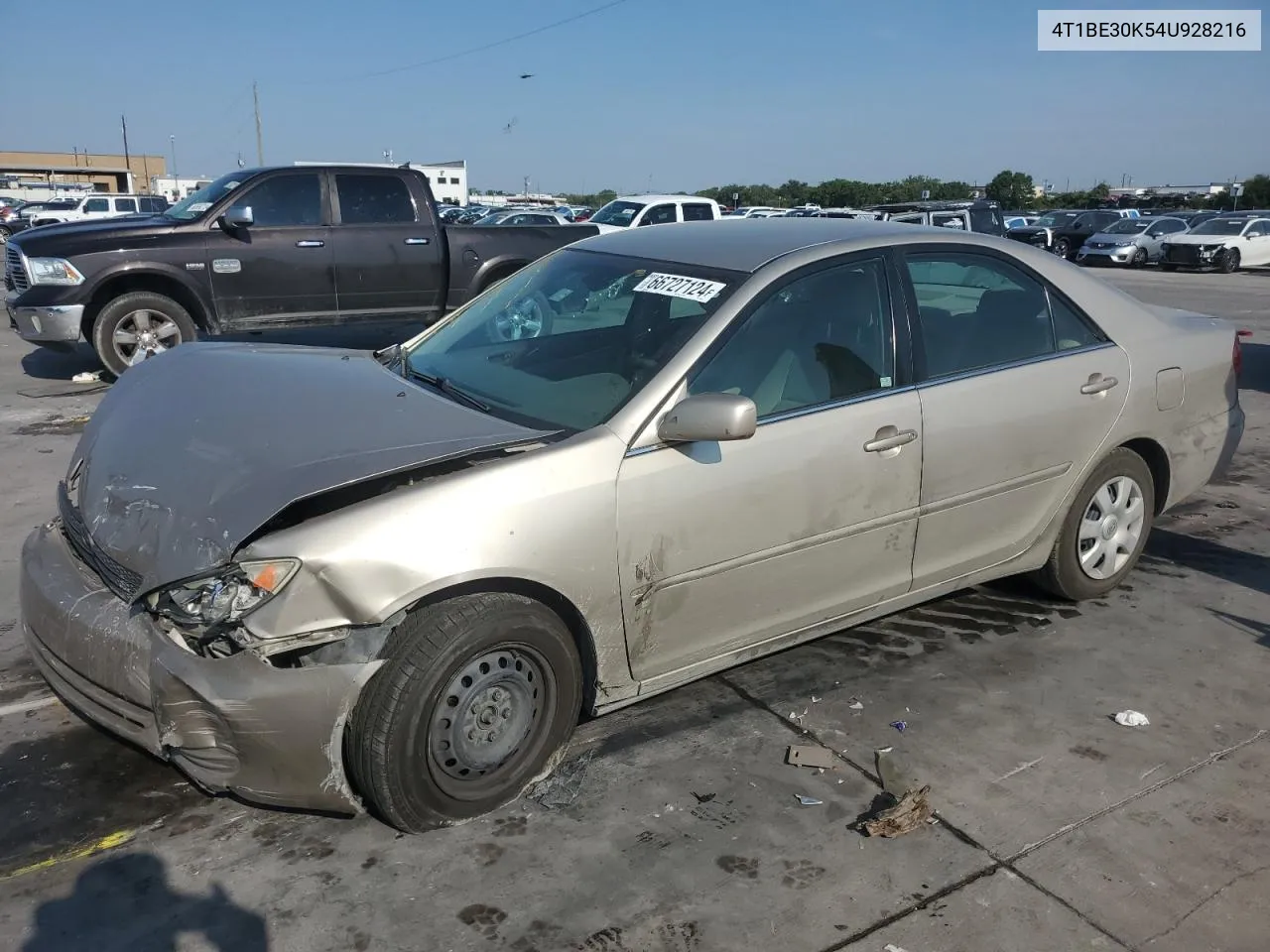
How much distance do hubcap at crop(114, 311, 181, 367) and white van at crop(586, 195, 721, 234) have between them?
993 centimetres

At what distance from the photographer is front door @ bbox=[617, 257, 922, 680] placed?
3086mm

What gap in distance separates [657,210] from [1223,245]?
756 inches

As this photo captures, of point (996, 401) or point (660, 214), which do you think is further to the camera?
point (660, 214)

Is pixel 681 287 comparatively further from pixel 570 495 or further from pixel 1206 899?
pixel 1206 899

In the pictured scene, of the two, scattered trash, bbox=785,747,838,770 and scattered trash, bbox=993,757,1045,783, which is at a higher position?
scattered trash, bbox=785,747,838,770

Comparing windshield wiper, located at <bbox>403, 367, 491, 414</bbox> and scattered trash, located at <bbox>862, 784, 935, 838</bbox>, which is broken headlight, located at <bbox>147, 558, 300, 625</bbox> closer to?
windshield wiper, located at <bbox>403, 367, 491, 414</bbox>

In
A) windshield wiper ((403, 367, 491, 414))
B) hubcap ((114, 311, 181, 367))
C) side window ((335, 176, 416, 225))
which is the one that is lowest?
windshield wiper ((403, 367, 491, 414))

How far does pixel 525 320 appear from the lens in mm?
4090

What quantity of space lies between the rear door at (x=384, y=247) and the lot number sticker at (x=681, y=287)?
6.13m

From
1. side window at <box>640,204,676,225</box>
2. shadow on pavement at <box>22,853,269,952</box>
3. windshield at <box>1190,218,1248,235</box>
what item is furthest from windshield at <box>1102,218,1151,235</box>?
shadow on pavement at <box>22,853,269,952</box>

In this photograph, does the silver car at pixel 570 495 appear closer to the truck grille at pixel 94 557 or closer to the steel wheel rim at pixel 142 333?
the truck grille at pixel 94 557

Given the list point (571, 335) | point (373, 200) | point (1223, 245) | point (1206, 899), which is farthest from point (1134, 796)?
point (1223, 245)

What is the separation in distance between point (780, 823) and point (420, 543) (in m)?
1.36

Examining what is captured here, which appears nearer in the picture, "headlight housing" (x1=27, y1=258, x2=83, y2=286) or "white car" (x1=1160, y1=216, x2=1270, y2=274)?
"headlight housing" (x1=27, y1=258, x2=83, y2=286)
